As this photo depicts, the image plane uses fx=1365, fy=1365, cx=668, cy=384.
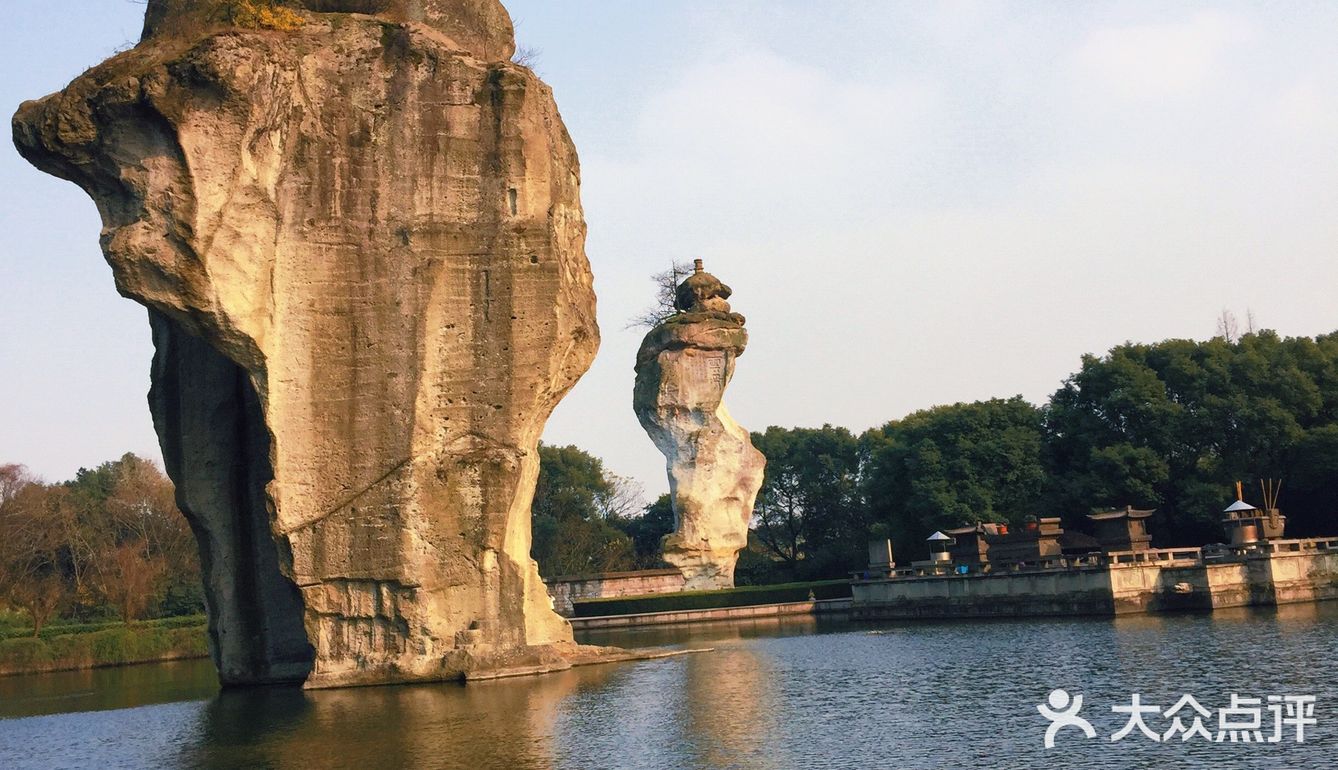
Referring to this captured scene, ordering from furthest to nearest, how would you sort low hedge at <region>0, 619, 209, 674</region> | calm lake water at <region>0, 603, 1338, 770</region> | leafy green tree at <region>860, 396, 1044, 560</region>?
leafy green tree at <region>860, 396, 1044, 560</region> < low hedge at <region>0, 619, 209, 674</region> < calm lake water at <region>0, 603, 1338, 770</region>

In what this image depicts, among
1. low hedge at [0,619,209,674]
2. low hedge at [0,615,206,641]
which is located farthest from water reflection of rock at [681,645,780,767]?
low hedge at [0,615,206,641]

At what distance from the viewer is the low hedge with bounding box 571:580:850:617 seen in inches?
2152

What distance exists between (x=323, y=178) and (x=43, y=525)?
4882cm

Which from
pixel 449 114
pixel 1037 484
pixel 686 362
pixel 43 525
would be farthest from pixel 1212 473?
pixel 43 525

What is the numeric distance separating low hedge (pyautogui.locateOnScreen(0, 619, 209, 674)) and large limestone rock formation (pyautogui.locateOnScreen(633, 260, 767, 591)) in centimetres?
2166

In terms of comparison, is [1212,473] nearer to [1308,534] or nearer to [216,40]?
[1308,534]

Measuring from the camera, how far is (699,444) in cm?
6134

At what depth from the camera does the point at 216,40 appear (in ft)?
82.2

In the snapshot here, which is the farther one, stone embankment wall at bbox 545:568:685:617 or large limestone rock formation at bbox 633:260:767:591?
large limestone rock formation at bbox 633:260:767:591

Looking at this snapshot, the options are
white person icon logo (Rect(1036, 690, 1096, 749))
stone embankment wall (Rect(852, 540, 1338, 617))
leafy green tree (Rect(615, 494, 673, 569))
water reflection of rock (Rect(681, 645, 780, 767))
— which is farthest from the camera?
leafy green tree (Rect(615, 494, 673, 569))

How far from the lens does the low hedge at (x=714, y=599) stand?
179ft

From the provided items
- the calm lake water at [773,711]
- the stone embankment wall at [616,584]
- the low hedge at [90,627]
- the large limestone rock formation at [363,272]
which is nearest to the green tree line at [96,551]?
the low hedge at [90,627]

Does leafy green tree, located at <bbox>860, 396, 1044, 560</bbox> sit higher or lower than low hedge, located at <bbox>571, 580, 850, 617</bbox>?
higher
